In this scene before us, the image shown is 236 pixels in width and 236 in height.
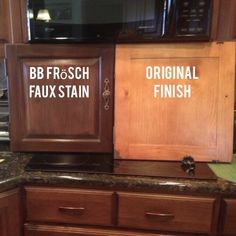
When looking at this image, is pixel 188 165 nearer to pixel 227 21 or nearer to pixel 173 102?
pixel 173 102

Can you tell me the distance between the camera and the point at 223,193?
984 millimetres

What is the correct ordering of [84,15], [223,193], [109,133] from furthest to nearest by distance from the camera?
1. [109,133]
2. [84,15]
3. [223,193]

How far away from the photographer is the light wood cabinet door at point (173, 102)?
1.15m

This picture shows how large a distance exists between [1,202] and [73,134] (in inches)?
16.4

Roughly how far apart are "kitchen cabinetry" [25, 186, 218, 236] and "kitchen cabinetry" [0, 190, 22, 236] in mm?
37

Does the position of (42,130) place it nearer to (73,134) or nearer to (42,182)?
(73,134)

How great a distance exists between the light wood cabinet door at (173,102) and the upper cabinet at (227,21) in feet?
0.28

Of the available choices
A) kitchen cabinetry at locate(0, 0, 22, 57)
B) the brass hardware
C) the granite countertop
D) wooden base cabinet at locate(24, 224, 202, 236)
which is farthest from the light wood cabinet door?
kitchen cabinetry at locate(0, 0, 22, 57)

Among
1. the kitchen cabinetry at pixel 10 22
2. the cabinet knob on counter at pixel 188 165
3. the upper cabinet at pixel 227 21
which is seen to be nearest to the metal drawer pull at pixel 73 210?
the cabinet knob on counter at pixel 188 165

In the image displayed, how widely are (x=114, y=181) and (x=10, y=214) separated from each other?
1.41 ft

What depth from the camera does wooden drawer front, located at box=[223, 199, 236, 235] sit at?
98cm

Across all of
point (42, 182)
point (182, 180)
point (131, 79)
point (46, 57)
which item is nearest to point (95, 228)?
point (42, 182)

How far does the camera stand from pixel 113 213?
104 cm

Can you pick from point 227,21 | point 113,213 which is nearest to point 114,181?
point 113,213
